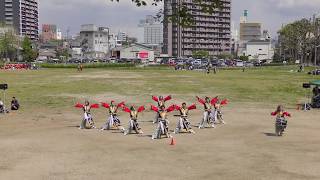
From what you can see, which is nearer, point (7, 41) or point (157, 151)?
point (157, 151)

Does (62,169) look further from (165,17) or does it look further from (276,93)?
(276,93)

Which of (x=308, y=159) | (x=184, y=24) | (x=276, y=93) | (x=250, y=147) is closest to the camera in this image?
(x=184, y=24)

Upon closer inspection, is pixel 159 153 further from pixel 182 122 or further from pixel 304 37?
pixel 304 37

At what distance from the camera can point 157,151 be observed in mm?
20531

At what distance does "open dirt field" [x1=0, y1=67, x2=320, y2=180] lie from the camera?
16719 millimetres

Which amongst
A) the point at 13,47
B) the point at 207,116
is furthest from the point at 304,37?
the point at 207,116

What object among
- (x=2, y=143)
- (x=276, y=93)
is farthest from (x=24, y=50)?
(x=2, y=143)

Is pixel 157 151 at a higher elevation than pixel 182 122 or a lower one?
lower

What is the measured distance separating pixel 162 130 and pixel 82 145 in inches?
158

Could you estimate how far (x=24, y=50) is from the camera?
15250 centimetres

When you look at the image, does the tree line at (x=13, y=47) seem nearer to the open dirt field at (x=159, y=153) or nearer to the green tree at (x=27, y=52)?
the green tree at (x=27, y=52)

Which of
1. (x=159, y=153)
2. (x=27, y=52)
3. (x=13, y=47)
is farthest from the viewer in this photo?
(x=27, y=52)

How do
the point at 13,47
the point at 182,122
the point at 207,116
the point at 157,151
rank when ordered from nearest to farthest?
the point at 157,151, the point at 182,122, the point at 207,116, the point at 13,47

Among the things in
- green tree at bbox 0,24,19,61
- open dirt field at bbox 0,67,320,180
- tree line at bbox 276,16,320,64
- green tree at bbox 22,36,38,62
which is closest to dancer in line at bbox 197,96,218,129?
open dirt field at bbox 0,67,320,180
